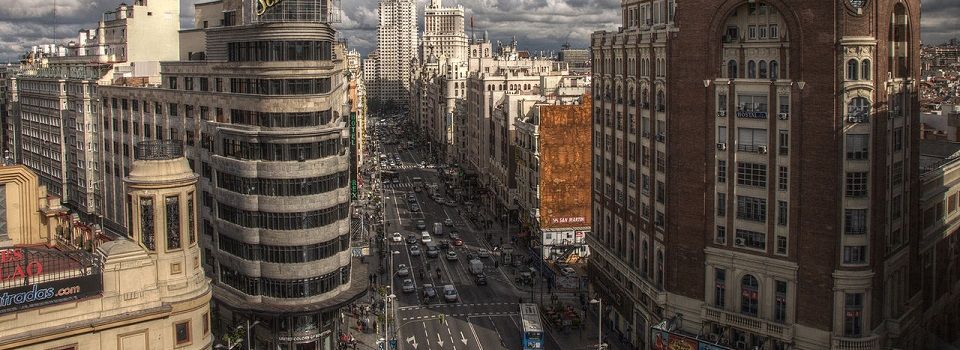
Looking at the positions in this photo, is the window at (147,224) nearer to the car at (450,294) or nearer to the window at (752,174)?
the window at (752,174)

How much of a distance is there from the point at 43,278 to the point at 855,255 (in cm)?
5652

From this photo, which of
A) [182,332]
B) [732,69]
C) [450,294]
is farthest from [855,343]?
[450,294]

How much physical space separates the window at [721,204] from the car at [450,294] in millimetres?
42451

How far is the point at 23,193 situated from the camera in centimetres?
5822

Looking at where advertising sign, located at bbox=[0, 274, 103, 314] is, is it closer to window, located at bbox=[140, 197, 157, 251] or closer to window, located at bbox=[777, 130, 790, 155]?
window, located at bbox=[140, 197, 157, 251]

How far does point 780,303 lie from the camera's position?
2785 inches

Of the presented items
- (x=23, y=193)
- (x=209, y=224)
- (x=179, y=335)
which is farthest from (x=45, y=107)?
(x=179, y=335)

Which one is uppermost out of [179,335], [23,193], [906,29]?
[906,29]

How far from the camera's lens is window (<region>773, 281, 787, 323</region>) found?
70438mm

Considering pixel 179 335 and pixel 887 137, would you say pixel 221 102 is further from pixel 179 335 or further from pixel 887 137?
pixel 887 137

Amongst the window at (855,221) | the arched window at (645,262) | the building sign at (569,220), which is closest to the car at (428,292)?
the building sign at (569,220)

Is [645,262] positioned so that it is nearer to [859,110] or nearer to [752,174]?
[752,174]

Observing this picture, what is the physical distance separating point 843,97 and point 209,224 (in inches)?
2344

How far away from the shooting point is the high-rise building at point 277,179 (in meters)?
78.2
